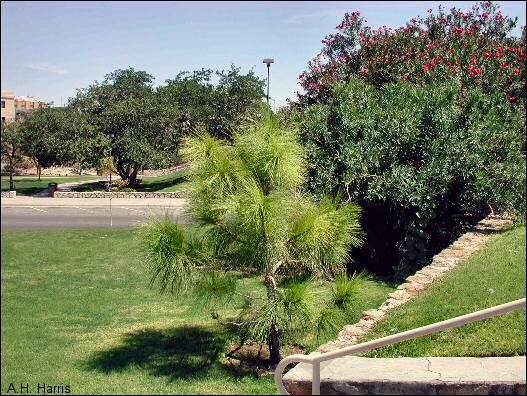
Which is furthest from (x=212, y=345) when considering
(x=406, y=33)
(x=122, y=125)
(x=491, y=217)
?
(x=122, y=125)

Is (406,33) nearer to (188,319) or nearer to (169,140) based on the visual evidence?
(188,319)

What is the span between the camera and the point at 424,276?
8102 millimetres

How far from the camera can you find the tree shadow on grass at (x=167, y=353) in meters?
6.69

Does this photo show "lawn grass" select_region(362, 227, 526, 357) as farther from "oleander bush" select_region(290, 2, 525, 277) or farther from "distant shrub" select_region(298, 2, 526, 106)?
"distant shrub" select_region(298, 2, 526, 106)

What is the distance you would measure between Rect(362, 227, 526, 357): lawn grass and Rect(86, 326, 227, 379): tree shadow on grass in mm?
2002

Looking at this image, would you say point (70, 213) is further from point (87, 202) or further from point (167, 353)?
point (167, 353)

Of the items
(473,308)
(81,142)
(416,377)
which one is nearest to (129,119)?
(81,142)

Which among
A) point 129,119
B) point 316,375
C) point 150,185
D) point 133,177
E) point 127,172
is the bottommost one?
point 316,375

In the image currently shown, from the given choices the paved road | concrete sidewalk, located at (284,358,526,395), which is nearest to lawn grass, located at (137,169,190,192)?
the paved road

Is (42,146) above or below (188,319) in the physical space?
above

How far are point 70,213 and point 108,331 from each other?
1189 cm

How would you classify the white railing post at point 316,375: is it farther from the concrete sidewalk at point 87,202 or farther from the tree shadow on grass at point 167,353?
the concrete sidewalk at point 87,202

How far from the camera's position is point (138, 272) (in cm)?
1180

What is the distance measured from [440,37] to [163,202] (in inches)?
448
